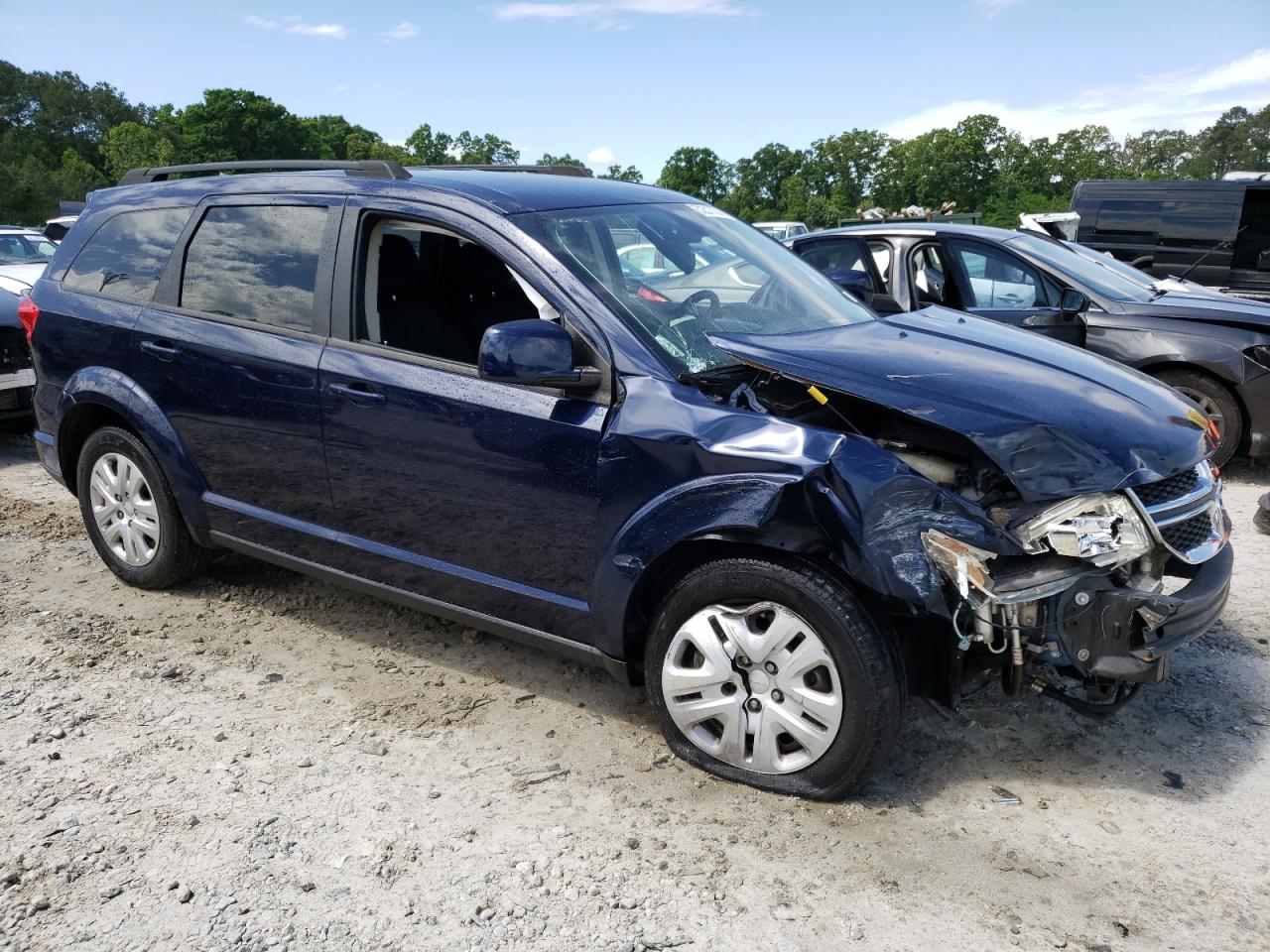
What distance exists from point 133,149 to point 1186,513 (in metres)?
77.8

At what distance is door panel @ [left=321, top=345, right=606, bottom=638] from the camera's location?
3.30 meters

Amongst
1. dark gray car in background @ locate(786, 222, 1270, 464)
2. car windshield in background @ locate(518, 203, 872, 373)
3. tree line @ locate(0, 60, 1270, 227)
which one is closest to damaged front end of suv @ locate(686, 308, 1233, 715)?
car windshield in background @ locate(518, 203, 872, 373)

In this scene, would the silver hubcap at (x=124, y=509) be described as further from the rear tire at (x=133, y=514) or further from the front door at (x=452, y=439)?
the front door at (x=452, y=439)

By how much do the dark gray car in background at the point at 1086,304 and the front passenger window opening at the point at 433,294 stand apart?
2793 millimetres

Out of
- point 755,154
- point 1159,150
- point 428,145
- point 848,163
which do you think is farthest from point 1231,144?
point 428,145

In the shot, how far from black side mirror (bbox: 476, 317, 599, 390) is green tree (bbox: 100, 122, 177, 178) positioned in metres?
73.5

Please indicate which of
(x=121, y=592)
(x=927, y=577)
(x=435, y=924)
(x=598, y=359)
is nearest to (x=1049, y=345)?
(x=927, y=577)

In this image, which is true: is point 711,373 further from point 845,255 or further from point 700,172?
point 700,172

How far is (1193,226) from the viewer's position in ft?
38.8

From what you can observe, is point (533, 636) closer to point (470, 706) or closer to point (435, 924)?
point (470, 706)

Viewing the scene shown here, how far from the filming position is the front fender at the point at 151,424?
4359 millimetres

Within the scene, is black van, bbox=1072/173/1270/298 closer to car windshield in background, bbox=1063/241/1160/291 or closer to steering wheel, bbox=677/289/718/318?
car windshield in background, bbox=1063/241/1160/291

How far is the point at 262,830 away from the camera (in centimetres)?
303

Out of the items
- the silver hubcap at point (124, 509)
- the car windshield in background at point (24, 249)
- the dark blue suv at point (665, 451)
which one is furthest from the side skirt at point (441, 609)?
the car windshield in background at point (24, 249)
